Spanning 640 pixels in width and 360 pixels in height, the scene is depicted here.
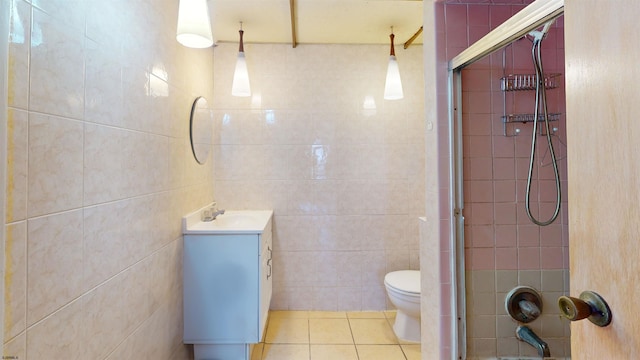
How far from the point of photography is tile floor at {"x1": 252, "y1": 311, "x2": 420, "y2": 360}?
1.93 m

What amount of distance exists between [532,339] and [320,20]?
7.87ft

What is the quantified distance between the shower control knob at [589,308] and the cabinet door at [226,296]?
4.71 feet

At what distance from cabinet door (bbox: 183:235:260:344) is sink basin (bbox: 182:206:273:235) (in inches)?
1.7

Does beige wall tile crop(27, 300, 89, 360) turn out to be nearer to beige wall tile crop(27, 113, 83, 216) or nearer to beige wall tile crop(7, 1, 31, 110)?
beige wall tile crop(27, 113, 83, 216)

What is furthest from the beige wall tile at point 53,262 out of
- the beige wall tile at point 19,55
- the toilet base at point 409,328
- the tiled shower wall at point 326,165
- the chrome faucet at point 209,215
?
the toilet base at point 409,328

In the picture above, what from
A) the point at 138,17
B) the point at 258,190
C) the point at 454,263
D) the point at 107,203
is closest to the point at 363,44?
the point at 258,190

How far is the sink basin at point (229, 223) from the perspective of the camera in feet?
5.59

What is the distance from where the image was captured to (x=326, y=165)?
2.48m

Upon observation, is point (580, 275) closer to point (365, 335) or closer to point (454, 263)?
point (454, 263)

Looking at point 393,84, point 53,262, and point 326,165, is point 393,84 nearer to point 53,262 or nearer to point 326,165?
point 326,165

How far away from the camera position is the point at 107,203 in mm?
1057

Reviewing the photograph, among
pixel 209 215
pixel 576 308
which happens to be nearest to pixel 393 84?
pixel 209 215

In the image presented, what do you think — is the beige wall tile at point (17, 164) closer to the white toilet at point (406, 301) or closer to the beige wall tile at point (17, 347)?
the beige wall tile at point (17, 347)

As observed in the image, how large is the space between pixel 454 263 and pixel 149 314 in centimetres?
153
